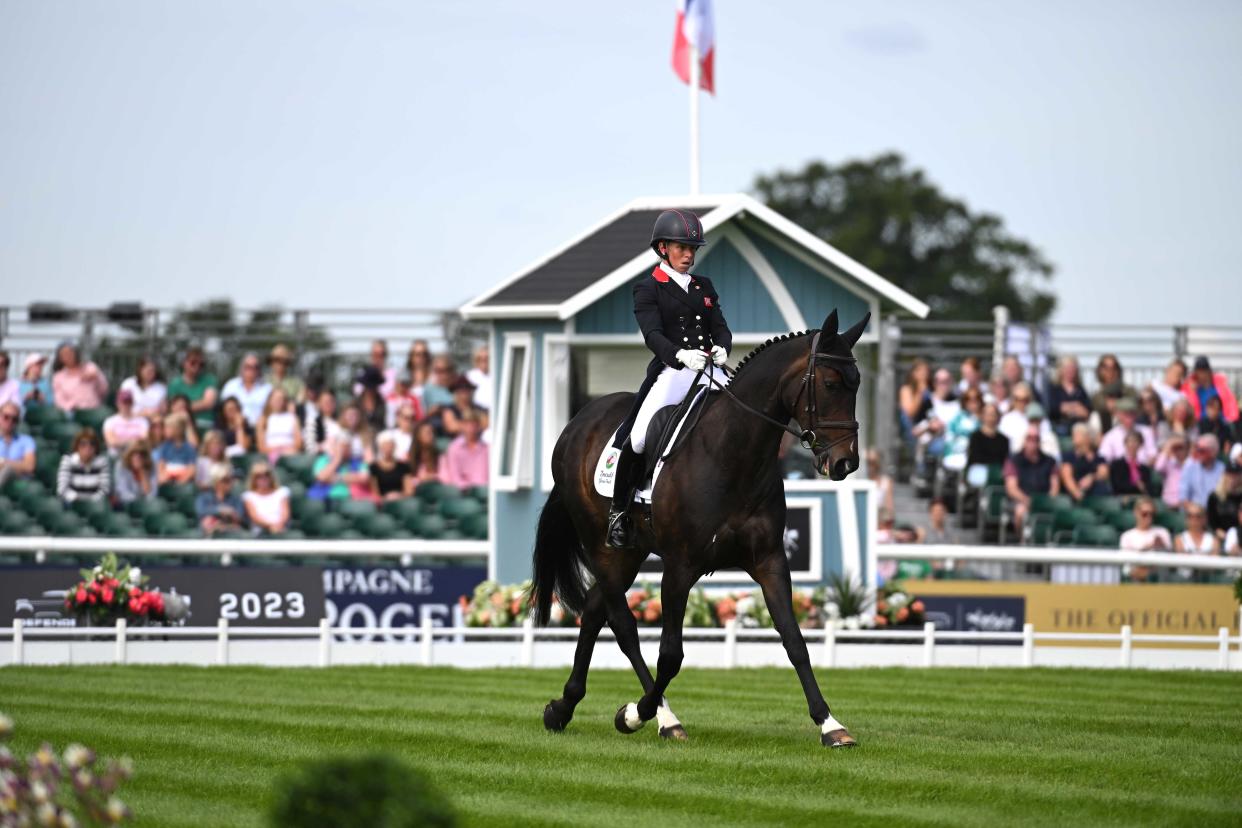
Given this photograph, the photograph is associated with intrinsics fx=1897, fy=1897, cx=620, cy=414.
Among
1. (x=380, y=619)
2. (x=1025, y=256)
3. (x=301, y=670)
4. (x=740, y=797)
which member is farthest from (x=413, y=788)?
(x=1025, y=256)

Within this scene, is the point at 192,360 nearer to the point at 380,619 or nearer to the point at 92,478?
Result: the point at 92,478

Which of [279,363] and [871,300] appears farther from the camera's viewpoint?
[279,363]

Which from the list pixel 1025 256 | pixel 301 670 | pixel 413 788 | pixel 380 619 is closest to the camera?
pixel 413 788

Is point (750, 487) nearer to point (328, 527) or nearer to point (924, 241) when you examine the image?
point (328, 527)

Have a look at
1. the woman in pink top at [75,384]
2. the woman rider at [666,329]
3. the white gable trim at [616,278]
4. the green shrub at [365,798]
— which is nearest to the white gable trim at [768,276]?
the white gable trim at [616,278]

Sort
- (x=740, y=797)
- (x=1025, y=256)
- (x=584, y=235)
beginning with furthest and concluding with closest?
(x=1025, y=256) < (x=584, y=235) < (x=740, y=797)

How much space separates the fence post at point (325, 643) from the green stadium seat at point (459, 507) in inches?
202

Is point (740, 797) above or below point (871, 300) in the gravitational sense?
below

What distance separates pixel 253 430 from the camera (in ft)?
82.0

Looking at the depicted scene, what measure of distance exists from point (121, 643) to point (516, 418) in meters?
5.38

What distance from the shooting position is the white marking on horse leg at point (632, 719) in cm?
1119

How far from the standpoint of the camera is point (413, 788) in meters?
5.16

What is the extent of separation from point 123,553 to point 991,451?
35.4ft

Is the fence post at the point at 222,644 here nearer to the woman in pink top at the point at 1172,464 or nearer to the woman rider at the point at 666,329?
the woman rider at the point at 666,329
